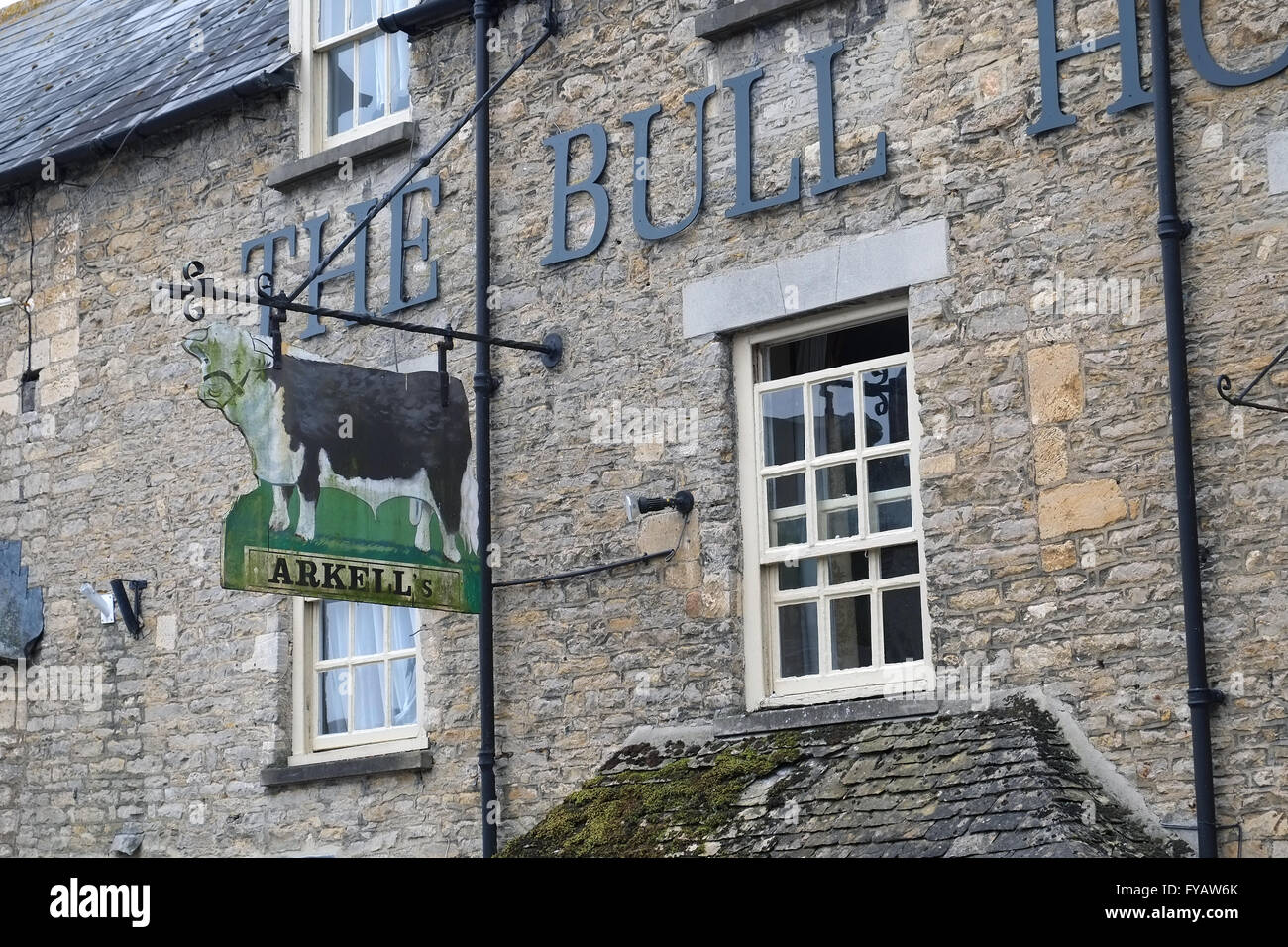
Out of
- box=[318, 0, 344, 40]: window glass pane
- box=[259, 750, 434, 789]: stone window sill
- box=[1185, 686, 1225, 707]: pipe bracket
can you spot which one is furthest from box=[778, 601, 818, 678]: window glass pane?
box=[318, 0, 344, 40]: window glass pane

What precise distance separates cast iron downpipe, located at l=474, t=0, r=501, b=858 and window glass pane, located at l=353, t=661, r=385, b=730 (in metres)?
0.98

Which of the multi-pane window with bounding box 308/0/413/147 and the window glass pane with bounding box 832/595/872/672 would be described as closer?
the window glass pane with bounding box 832/595/872/672

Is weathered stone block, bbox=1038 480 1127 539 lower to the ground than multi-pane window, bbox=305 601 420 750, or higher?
higher

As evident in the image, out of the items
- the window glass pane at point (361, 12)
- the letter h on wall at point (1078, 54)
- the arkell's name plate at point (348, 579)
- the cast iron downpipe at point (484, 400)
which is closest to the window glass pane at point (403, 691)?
the cast iron downpipe at point (484, 400)

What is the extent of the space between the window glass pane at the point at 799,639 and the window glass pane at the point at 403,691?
92.3 inches

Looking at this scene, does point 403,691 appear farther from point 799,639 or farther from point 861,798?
point 861,798

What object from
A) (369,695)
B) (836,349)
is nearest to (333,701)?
(369,695)

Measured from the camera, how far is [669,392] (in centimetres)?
995

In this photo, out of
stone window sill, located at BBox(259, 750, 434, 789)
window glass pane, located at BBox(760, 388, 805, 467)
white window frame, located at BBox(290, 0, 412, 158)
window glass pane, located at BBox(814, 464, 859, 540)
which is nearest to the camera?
window glass pane, located at BBox(814, 464, 859, 540)

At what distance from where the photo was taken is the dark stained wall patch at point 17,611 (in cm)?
1272

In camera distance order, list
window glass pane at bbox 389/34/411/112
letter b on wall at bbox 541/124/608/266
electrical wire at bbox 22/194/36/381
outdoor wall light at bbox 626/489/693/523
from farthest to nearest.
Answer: electrical wire at bbox 22/194/36/381
window glass pane at bbox 389/34/411/112
letter b on wall at bbox 541/124/608/266
outdoor wall light at bbox 626/489/693/523

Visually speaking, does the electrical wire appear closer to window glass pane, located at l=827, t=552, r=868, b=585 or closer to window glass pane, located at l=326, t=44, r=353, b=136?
window glass pane, located at l=326, t=44, r=353, b=136

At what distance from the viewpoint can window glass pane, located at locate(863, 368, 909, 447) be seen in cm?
933

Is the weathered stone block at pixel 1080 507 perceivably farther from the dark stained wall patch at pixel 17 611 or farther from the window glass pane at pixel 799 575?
the dark stained wall patch at pixel 17 611
